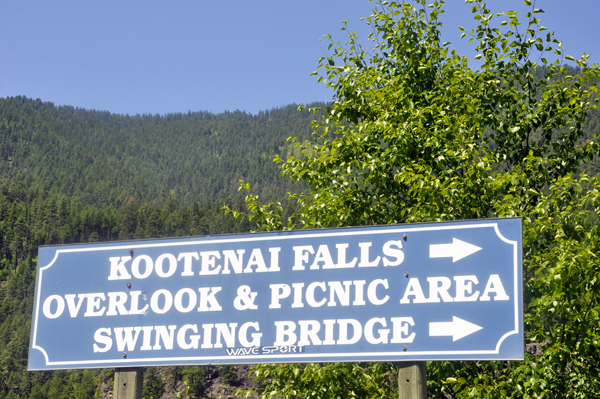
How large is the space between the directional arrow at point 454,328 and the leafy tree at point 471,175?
225cm

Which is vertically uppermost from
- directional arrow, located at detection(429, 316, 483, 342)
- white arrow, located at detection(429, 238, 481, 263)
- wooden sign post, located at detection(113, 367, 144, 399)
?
white arrow, located at detection(429, 238, 481, 263)

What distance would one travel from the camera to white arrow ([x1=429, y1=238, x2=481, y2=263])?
460cm

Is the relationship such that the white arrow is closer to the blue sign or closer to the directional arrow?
the blue sign

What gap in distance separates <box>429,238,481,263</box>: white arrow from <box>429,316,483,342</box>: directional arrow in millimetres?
482

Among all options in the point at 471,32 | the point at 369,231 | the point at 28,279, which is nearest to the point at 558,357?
the point at 369,231

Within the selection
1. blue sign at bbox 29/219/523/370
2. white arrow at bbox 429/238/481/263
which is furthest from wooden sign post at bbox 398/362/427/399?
white arrow at bbox 429/238/481/263

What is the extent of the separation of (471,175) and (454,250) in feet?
11.5

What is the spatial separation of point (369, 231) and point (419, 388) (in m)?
1.30

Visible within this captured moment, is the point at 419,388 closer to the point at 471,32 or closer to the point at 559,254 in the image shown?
the point at 559,254

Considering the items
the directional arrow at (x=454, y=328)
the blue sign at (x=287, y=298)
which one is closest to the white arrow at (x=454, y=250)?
the blue sign at (x=287, y=298)

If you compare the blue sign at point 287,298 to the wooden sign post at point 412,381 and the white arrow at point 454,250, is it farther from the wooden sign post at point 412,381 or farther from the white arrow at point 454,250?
the wooden sign post at point 412,381

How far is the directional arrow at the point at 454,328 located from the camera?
447 cm

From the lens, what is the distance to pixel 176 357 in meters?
5.02

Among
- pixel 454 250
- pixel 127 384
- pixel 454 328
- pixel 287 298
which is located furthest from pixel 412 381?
pixel 127 384
